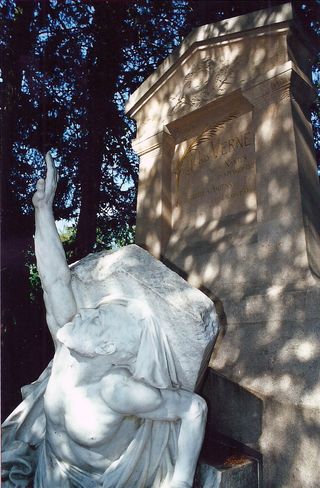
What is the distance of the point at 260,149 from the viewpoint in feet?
12.5

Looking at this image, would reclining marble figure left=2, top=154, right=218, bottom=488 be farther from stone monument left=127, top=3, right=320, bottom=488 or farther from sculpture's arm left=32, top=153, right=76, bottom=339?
stone monument left=127, top=3, right=320, bottom=488

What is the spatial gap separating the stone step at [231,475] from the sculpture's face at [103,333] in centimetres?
88

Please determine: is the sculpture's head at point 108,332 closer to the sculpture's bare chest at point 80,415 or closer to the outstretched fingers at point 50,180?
the sculpture's bare chest at point 80,415

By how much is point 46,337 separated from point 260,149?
469 centimetres

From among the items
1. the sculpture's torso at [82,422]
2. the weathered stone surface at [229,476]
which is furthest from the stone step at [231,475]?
the sculpture's torso at [82,422]

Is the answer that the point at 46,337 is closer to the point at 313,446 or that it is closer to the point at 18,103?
the point at 18,103

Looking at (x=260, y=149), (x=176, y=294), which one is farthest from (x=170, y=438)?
(x=260, y=149)

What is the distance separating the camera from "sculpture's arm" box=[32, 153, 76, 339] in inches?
99.9

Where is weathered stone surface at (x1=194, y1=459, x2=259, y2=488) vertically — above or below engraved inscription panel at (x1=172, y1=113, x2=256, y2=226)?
below

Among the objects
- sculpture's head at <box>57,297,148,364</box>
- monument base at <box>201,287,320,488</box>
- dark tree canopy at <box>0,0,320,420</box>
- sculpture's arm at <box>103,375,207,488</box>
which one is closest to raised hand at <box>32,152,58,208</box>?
sculpture's head at <box>57,297,148,364</box>

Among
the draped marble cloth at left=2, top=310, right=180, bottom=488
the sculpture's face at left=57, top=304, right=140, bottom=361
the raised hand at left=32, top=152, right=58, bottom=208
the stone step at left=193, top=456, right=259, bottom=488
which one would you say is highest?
the raised hand at left=32, top=152, right=58, bottom=208

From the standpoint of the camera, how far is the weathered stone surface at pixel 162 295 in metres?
2.41

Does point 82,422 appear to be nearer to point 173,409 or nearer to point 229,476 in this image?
point 173,409

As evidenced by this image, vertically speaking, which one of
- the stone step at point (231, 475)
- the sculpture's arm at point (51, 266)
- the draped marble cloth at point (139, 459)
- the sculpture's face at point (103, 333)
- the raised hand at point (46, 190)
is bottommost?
the stone step at point (231, 475)
